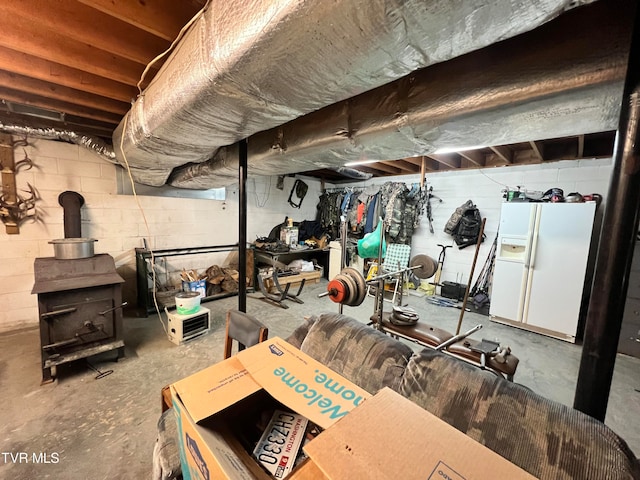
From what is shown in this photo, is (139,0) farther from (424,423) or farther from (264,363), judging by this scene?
(424,423)

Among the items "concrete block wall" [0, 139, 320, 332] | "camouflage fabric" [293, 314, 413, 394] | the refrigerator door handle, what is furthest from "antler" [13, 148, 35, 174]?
the refrigerator door handle

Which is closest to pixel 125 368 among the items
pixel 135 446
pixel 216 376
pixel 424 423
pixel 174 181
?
pixel 135 446

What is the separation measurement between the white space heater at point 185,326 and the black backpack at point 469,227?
163 inches

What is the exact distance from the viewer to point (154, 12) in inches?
48.6

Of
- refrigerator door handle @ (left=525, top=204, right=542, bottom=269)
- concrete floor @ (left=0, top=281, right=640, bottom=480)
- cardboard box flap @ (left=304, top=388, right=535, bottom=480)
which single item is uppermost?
refrigerator door handle @ (left=525, top=204, right=542, bottom=269)

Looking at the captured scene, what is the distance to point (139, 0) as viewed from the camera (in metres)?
1.18

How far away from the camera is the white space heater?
2699 mm

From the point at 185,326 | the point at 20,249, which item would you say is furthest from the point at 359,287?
the point at 20,249

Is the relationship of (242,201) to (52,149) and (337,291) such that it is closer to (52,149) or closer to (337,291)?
(337,291)

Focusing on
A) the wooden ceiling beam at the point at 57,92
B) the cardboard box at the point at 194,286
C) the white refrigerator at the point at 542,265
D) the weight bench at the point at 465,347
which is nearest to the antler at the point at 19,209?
the wooden ceiling beam at the point at 57,92

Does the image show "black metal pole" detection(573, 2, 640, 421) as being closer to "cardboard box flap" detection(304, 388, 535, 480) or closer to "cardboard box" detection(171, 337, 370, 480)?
"cardboard box flap" detection(304, 388, 535, 480)

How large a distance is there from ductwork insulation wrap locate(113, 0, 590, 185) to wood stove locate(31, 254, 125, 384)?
5.99ft

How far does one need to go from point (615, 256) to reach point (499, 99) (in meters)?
0.65

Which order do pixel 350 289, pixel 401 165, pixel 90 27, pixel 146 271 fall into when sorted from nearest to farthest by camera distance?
pixel 90 27 → pixel 350 289 → pixel 146 271 → pixel 401 165
